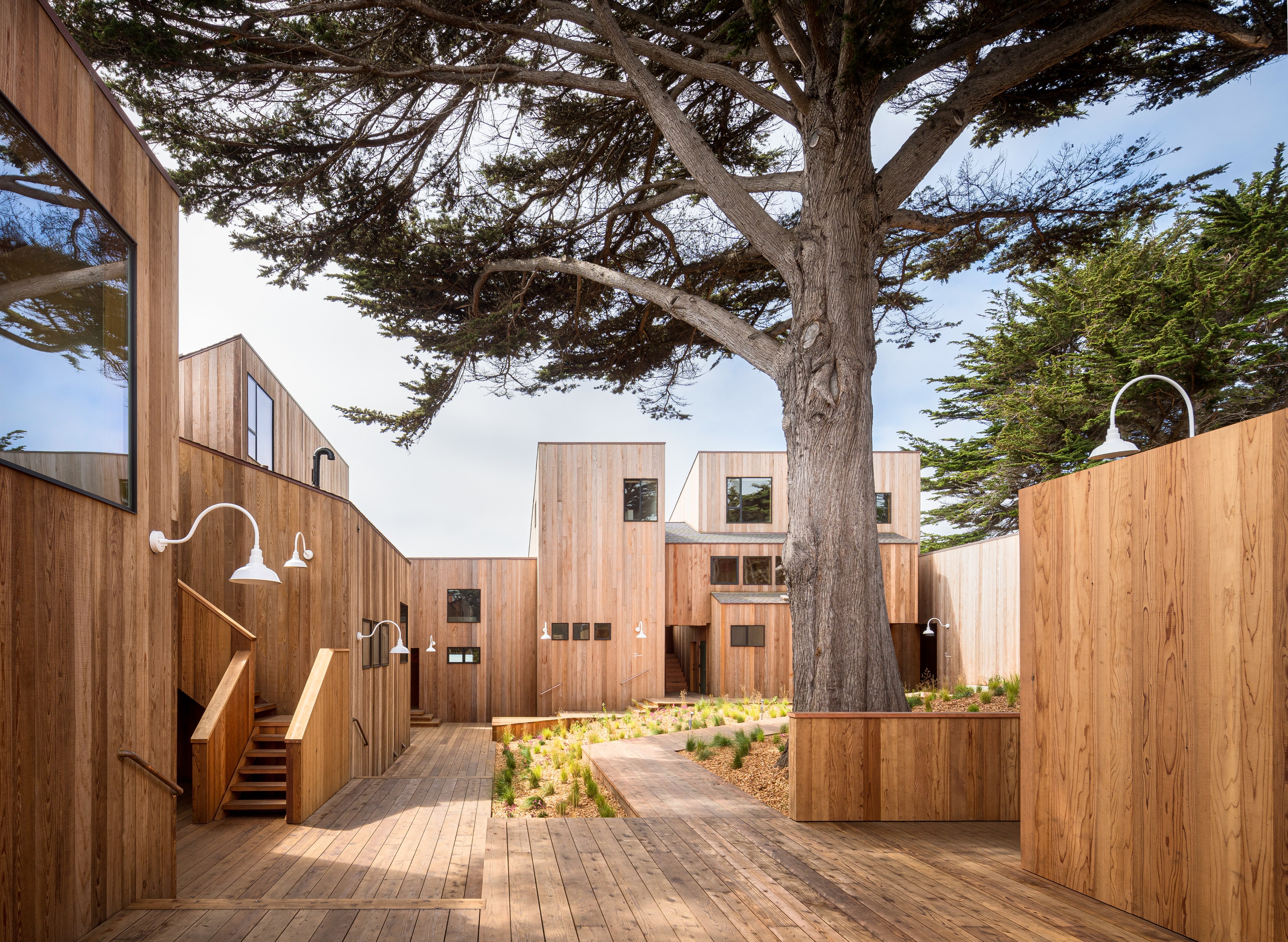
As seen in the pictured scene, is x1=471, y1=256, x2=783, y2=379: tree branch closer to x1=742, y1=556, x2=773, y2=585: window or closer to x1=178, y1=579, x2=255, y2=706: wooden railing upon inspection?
x1=178, y1=579, x2=255, y2=706: wooden railing

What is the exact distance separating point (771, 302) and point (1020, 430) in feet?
38.8

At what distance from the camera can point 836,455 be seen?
7711 mm

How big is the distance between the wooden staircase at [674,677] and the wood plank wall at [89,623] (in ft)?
56.5

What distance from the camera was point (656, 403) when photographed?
12.6m

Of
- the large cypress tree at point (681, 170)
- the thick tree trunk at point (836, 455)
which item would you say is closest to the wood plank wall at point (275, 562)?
the large cypress tree at point (681, 170)

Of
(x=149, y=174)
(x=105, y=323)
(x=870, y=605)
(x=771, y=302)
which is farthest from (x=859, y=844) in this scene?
(x=771, y=302)

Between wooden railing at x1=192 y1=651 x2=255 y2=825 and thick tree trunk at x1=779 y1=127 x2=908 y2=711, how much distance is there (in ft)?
17.6

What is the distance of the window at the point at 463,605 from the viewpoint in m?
20.5

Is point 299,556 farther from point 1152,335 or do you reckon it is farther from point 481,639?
point 1152,335

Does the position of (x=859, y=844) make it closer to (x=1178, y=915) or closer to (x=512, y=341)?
(x=1178, y=915)

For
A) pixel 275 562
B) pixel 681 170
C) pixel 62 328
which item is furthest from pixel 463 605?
pixel 62 328

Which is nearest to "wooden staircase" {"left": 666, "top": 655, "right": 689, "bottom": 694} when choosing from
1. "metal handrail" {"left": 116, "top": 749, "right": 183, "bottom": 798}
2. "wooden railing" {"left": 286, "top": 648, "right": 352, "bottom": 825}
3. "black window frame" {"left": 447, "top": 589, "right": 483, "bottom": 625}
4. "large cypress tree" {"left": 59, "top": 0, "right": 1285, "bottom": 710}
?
"black window frame" {"left": 447, "top": 589, "right": 483, "bottom": 625}

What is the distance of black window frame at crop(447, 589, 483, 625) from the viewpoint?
20.4 metres

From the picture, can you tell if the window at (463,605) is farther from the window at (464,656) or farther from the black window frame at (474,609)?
the window at (464,656)
